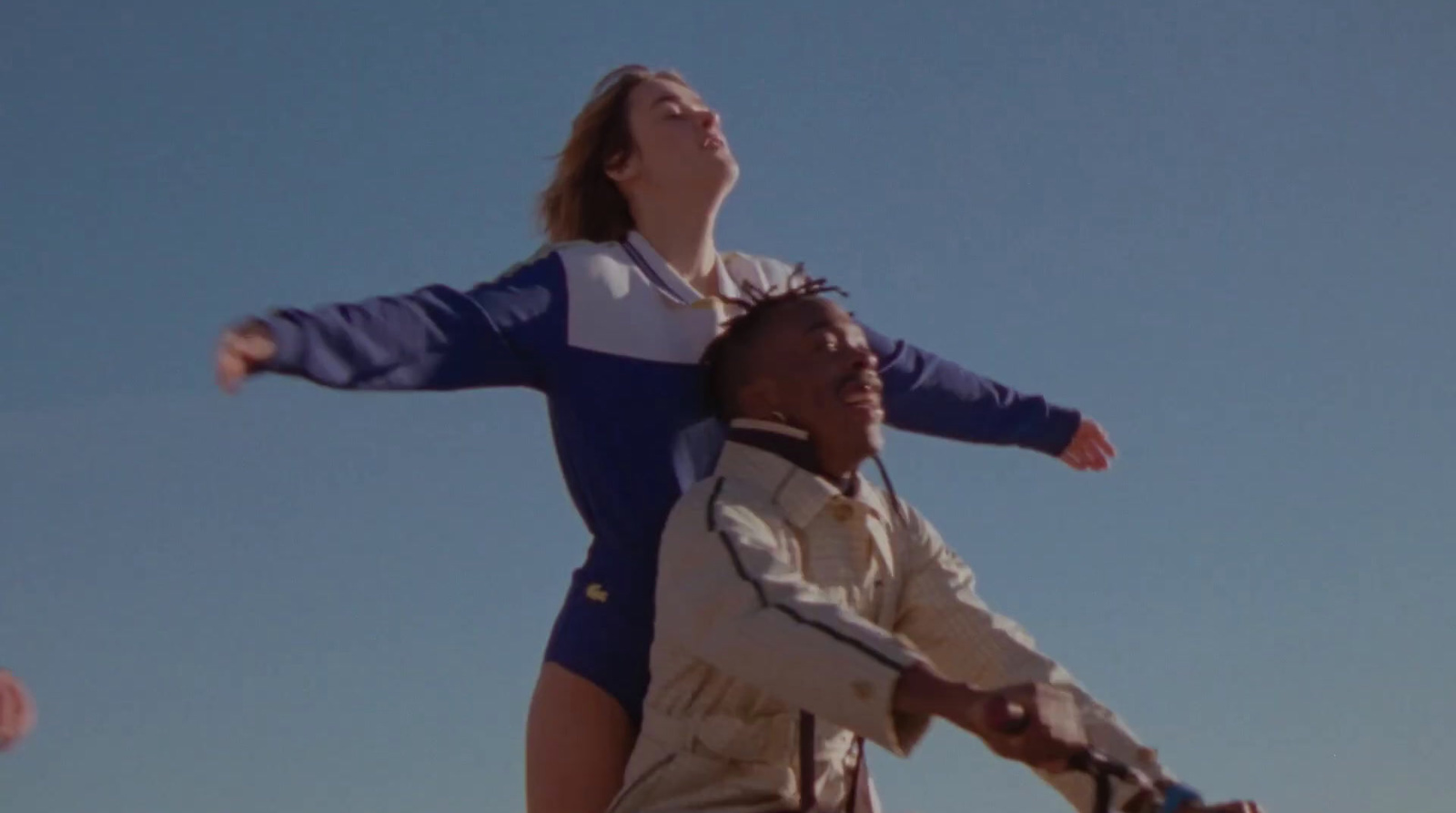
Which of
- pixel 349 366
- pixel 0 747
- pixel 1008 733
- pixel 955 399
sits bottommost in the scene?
pixel 0 747

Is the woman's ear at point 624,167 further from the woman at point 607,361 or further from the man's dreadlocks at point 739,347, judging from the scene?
the man's dreadlocks at point 739,347

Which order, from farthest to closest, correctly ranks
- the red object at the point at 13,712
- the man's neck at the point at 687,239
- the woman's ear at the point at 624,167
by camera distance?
the woman's ear at the point at 624,167
the man's neck at the point at 687,239
the red object at the point at 13,712

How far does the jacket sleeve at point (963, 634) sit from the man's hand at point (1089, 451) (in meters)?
1.40

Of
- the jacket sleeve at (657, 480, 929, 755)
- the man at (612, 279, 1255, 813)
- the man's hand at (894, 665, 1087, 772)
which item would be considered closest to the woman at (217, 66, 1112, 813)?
the man at (612, 279, 1255, 813)

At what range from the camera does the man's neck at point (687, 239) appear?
5840 mm

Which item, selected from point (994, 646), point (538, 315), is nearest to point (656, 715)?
point (994, 646)

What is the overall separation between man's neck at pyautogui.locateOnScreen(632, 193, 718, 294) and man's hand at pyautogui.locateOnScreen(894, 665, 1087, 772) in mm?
2104

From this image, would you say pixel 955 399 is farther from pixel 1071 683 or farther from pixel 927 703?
pixel 927 703

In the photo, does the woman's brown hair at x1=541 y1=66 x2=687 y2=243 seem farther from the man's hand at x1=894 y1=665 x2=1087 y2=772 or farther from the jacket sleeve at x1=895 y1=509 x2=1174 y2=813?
the man's hand at x1=894 y1=665 x2=1087 y2=772

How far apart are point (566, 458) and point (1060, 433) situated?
1.66 metres

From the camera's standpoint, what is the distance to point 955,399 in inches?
241

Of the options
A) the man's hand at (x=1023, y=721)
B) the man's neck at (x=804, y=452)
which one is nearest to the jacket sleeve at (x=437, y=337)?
the man's neck at (x=804, y=452)

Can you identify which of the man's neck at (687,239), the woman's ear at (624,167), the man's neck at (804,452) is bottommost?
the man's neck at (804,452)

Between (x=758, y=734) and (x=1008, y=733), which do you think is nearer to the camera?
(x=1008, y=733)
